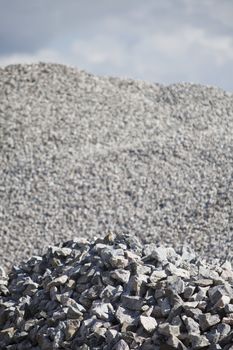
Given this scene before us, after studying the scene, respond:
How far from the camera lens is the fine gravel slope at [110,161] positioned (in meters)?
9.91

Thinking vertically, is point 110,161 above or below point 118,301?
above

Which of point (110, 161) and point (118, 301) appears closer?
point (118, 301)

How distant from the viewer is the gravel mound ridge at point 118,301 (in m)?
5.08

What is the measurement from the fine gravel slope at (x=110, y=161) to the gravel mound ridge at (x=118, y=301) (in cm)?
275

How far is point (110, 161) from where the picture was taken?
12117 millimetres

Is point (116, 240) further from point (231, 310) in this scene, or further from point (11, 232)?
point (11, 232)

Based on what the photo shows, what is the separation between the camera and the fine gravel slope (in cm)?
991

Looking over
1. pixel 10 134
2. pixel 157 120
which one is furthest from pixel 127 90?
pixel 10 134

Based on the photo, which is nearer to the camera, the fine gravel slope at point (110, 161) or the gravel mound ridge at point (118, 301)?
the gravel mound ridge at point (118, 301)

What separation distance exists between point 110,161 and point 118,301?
665 cm

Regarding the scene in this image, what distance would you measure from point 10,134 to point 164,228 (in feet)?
15.2

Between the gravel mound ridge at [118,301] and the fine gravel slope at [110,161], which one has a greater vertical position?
the fine gravel slope at [110,161]

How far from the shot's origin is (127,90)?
1648 centimetres

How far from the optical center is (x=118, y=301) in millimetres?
5570
